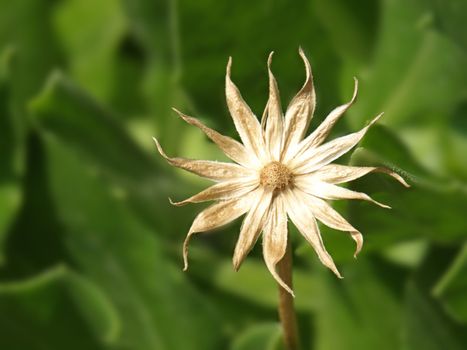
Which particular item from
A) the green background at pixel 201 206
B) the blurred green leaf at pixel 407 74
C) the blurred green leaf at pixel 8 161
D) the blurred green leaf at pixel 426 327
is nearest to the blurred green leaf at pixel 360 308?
the green background at pixel 201 206

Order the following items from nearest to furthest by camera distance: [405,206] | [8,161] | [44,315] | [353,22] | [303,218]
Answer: [303,218], [405,206], [44,315], [8,161], [353,22]

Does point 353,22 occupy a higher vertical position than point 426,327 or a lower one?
higher

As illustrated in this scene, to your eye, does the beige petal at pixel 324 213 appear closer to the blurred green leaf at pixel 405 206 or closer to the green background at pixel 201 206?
the blurred green leaf at pixel 405 206

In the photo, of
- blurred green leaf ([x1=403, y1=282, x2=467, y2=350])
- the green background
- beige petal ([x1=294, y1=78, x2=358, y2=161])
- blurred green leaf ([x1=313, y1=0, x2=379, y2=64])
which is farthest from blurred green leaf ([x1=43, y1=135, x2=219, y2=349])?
beige petal ([x1=294, y1=78, x2=358, y2=161])

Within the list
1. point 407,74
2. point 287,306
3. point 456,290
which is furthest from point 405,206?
point 407,74

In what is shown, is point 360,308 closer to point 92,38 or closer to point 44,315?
point 44,315

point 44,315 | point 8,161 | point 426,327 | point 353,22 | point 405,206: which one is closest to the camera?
point 405,206
